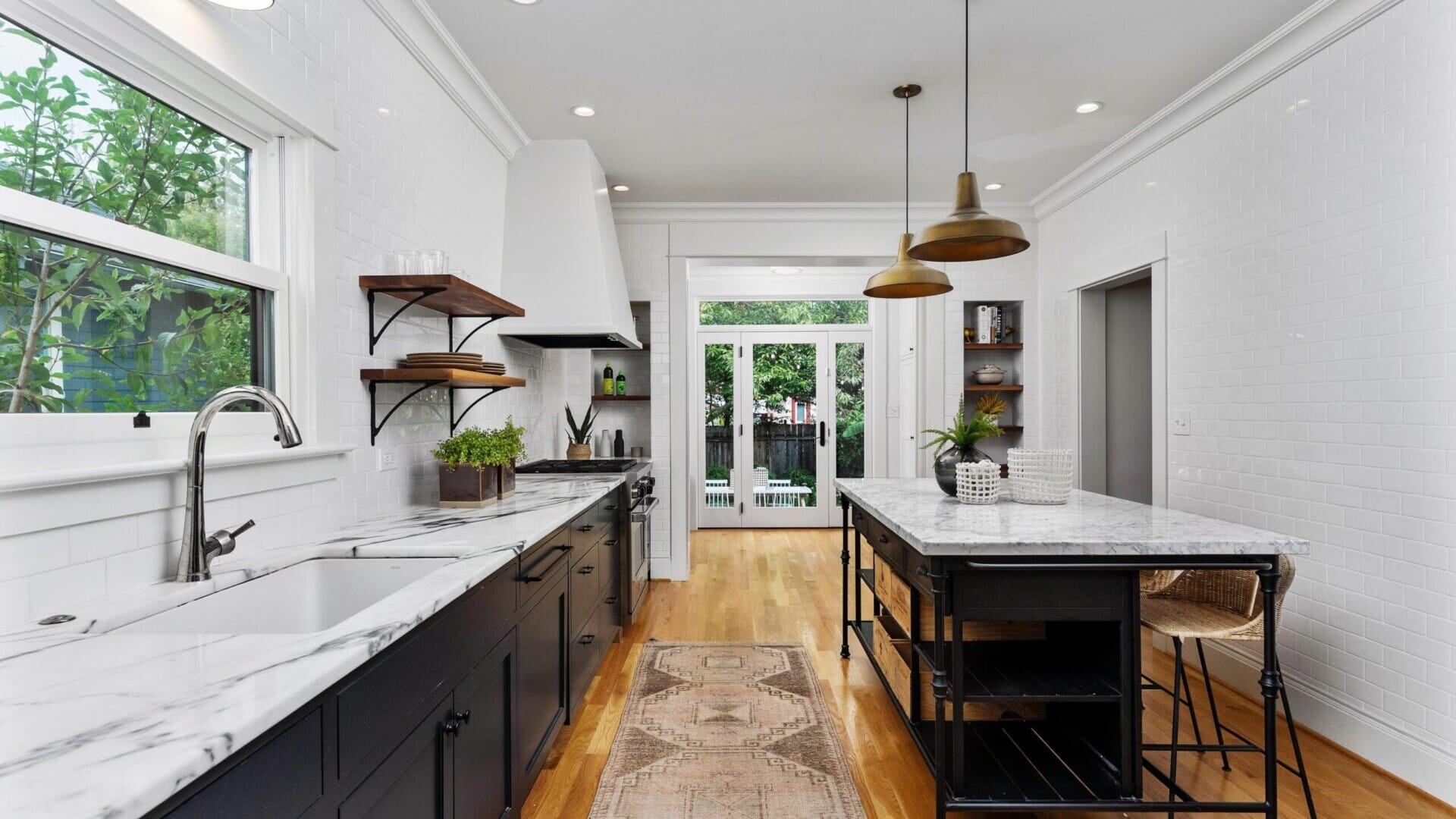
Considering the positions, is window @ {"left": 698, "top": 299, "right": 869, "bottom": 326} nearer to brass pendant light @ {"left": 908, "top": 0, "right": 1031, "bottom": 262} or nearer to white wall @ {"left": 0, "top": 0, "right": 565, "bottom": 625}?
white wall @ {"left": 0, "top": 0, "right": 565, "bottom": 625}

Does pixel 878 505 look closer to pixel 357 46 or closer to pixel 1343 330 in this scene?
pixel 1343 330

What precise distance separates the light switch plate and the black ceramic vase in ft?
4.59

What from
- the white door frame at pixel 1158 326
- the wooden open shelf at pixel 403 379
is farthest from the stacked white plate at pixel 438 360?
the white door frame at pixel 1158 326

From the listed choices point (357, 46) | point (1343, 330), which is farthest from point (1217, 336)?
point (357, 46)

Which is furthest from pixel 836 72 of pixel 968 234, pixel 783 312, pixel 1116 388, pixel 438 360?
pixel 783 312

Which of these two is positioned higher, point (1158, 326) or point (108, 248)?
point (1158, 326)

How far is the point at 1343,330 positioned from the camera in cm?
258

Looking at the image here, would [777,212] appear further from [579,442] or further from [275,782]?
[275,782]

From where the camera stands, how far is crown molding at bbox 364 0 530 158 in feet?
8.13

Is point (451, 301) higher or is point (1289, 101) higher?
point (1289, 101)

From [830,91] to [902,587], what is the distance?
2259 mm

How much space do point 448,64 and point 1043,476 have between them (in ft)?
9.40

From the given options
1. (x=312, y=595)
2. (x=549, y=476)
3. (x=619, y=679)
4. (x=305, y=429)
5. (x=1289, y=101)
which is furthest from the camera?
(x=549, y=476)

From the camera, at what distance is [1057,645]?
7.55 ft
